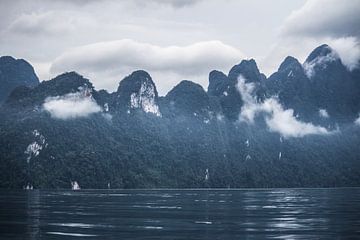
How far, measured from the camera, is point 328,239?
39.4 m

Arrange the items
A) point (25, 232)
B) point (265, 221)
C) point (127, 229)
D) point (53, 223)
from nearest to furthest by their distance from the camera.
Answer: point (25, 232)
point (127, 229)
point (53, 223)
point (265, 221)

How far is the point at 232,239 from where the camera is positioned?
130ft

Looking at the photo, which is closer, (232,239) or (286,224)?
(232,239)

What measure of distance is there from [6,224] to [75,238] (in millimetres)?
13012

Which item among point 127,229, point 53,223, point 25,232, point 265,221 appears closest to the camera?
point 25,232

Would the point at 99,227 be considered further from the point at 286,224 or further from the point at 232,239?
the point at 286,224

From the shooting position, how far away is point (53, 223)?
51.8m

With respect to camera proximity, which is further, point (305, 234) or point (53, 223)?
point (53, 223)

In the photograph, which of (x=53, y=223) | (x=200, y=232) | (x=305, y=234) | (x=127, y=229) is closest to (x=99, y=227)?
(x=127, y=229)

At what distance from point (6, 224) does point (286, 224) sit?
26.3 meters

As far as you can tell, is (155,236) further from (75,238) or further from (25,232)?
(25,232)

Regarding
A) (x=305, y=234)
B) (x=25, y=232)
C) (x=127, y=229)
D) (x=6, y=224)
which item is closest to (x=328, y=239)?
(x=305, y=234)

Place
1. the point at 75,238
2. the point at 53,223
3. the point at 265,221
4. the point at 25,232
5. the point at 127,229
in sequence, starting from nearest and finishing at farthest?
the point at 75,238 < the point at 25,232 < the point at 127,229 < the point at 53,223 < the point at 265,221

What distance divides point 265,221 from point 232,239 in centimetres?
1781
